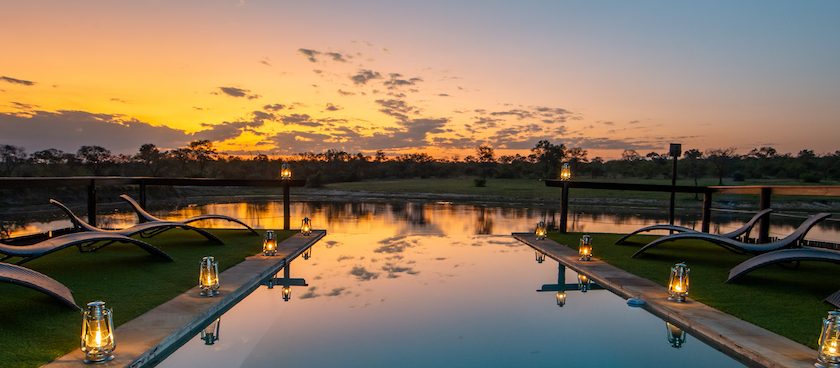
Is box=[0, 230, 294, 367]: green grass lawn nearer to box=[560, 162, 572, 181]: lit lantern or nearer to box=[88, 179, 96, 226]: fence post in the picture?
box=[88, 179, 96, 226]: fence post

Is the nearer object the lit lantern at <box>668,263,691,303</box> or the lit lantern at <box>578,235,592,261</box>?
the lit lantern at <box>668,263,691,303</box>

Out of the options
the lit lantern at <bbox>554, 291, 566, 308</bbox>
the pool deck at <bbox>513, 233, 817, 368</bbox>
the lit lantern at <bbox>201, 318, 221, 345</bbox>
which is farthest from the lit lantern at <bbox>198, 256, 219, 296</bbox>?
the pool deck at <bbox>513, 233, 817, 368</bbox>

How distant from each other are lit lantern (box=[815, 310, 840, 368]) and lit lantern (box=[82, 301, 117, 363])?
420 centimetres

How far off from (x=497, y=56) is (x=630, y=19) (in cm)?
385

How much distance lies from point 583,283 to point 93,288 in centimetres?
528

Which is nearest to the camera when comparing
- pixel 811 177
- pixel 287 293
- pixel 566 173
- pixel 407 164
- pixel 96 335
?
pixel 96 335

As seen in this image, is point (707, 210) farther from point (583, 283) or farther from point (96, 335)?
point (96, 335)

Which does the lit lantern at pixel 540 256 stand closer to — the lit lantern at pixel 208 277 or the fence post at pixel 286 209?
the lit lantern at pixel 208 277

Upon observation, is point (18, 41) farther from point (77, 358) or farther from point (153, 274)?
point (77, 358)

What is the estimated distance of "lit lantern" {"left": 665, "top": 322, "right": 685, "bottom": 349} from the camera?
338cm

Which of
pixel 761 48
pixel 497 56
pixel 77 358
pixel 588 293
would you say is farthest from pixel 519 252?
pixel 761 48

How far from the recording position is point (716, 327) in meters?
3.41

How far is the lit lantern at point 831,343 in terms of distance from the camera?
8.50 feet

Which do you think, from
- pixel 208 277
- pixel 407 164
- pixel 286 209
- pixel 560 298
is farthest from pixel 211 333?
pixel 407 164
